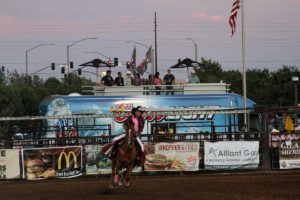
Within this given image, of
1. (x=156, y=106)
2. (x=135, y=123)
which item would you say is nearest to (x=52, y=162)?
(x=135, y=123)

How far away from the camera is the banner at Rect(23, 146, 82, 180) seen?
21172 millimetres

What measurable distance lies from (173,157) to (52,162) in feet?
14.4

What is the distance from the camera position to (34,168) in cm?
2119

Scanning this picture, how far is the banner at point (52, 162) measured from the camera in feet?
69.5

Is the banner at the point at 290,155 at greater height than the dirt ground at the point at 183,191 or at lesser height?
greater

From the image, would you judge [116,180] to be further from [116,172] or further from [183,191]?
[183,191]

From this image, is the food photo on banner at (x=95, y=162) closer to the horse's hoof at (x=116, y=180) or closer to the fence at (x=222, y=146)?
the fence at (x=222, y=146)

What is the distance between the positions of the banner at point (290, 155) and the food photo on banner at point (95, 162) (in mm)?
6358

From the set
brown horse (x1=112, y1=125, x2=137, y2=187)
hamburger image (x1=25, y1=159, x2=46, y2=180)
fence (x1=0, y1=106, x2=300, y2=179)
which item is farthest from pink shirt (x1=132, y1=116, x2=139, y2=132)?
hamburger image (x1=25, y1=159, x2=46, y2=180)

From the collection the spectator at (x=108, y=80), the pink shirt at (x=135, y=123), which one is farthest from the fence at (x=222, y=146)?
the spectator at (x=108, y=80)

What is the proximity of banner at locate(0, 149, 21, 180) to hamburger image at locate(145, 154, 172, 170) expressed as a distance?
4.63 meters

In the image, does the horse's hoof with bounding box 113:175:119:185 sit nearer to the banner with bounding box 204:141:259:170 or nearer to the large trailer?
the banner with bounding box 204:141:259:170

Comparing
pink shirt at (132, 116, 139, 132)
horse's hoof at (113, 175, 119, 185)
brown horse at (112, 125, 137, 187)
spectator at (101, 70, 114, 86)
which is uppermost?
spectator at (101, 70, 114, 86)

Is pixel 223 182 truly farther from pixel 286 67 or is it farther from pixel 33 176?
pixel 286 67
